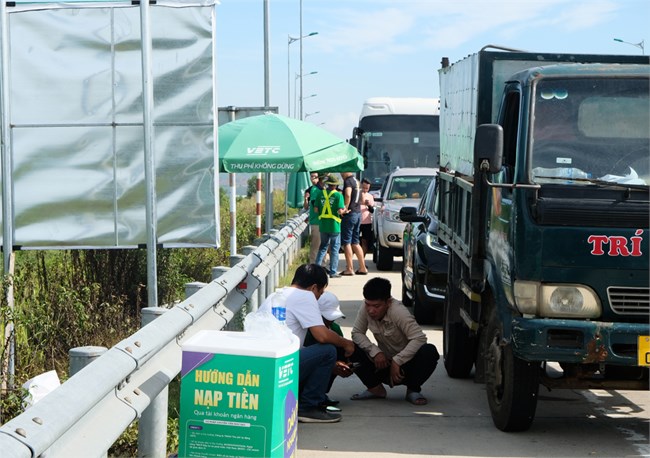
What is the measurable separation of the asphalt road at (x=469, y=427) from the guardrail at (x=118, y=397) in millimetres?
1189

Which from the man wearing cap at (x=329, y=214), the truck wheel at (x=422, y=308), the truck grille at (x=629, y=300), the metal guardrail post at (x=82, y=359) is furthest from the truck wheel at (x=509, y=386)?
the man wearing cap at (x=329, y=214)

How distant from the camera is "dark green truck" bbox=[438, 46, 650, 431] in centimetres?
764

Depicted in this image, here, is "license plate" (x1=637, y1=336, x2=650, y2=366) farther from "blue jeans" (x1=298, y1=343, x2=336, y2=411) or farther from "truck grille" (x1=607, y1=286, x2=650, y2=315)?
"blue jeans" (x1=298, y1=343, x2=336, y2=411)

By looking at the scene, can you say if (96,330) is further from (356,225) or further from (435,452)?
(356,225)

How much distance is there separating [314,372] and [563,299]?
6.18ft

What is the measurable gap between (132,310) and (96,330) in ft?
7.33

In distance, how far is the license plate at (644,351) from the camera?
759 centimetres

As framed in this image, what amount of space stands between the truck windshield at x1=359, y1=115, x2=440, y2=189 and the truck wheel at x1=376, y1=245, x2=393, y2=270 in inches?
247

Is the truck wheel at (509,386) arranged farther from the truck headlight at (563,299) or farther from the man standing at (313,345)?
the man standing at (313,345)

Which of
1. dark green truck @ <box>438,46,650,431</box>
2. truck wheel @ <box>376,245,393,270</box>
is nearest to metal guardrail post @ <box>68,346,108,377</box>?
dark green truck @ <box>438,46,650,431</box>

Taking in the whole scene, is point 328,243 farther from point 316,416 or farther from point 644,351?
point 644,351

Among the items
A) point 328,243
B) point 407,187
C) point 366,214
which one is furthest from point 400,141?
point 328,243

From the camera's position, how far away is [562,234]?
7.66m

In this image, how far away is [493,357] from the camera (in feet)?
27.9
